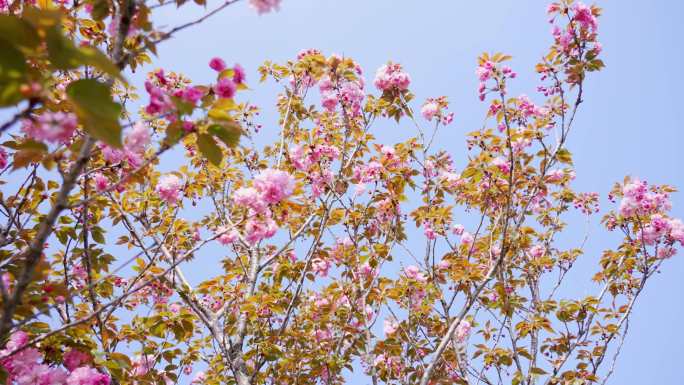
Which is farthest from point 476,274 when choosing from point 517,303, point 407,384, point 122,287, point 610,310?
point 122,287

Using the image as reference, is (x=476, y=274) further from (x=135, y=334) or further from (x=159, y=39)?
(x=159, y=39)

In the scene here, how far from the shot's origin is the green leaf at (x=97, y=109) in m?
1.02

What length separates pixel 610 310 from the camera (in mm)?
4898

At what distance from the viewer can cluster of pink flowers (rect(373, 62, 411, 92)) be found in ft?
16.9

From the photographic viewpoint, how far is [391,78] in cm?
516

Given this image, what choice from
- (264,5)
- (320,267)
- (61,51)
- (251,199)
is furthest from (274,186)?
(320,267)

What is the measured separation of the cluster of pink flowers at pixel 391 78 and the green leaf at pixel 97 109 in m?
4.39

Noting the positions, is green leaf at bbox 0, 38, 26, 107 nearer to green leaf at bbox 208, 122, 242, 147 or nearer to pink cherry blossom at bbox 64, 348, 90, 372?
green leaf at bbox 208, 122, 242, 147

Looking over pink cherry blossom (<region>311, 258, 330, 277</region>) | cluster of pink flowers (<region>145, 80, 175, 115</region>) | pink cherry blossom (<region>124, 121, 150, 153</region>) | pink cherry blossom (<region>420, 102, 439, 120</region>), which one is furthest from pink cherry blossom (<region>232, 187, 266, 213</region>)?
pink cherry blossom (<region>420, 102, 439, 120</region>)

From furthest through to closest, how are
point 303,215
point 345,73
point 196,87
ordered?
point 303,215
point 345,73
point 196,87

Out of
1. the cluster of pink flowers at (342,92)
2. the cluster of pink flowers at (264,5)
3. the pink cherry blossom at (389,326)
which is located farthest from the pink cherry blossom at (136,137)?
the pink cherry blossom at (389,326)

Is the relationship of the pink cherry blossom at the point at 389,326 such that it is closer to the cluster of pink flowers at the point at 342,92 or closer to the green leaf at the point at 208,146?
the cluster of pink flowers at the point at 342,92

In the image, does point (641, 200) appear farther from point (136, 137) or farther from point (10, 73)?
point (10, 73)

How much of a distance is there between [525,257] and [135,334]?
15.2 ft
